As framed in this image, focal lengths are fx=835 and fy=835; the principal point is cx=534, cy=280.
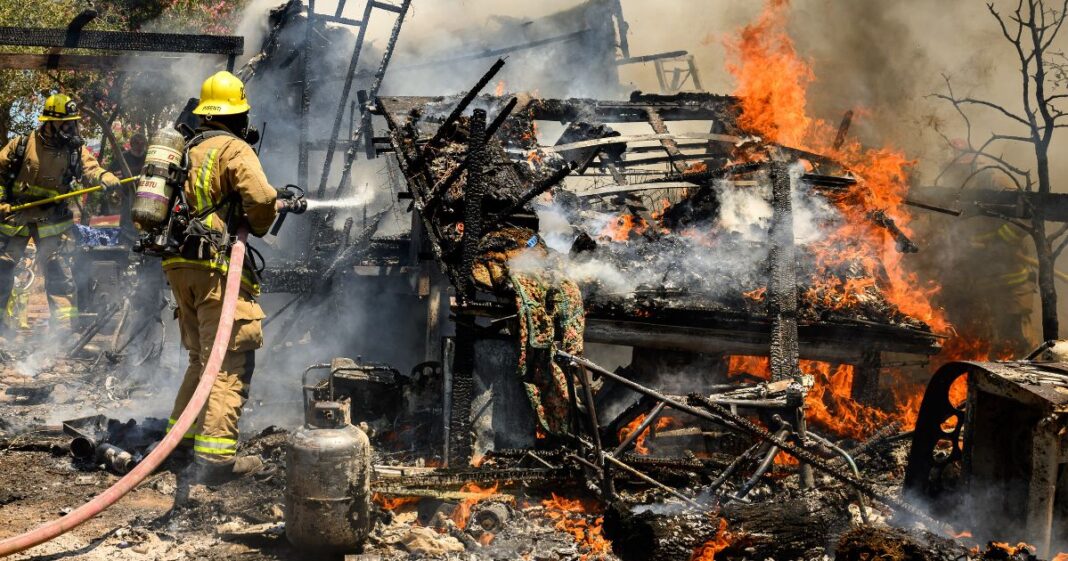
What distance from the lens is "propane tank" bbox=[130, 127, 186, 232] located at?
18.5ft

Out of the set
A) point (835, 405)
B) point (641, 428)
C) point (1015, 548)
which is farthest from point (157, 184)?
point (835, 405)

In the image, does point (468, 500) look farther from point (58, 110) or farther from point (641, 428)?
point (58, 110)

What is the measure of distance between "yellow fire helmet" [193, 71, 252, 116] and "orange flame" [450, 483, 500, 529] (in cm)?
324

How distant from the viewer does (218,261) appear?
593 centimetres

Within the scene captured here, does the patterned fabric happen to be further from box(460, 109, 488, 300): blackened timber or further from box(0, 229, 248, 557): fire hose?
box(0, 229, 248, 557): fire hose

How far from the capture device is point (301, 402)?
965 centimetres

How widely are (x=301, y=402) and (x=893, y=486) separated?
20.7 ft

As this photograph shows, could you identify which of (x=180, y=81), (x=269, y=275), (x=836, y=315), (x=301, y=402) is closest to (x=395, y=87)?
(x=180, y=81)

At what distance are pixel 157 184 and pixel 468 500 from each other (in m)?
3.04

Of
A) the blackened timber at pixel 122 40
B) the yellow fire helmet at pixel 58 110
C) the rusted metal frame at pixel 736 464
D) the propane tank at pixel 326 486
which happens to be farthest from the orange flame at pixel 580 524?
the yellow fire helmet at pixel 58 110

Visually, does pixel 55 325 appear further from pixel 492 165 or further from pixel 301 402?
pixel 492 165

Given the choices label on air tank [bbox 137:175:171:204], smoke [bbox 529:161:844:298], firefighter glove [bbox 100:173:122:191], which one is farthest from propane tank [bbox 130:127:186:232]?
firefighter glove [bbox 100:173:122:191]

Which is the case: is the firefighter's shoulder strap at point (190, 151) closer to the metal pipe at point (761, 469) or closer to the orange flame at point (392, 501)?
the orange flame at point (392, 501)

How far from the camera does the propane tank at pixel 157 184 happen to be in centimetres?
565
